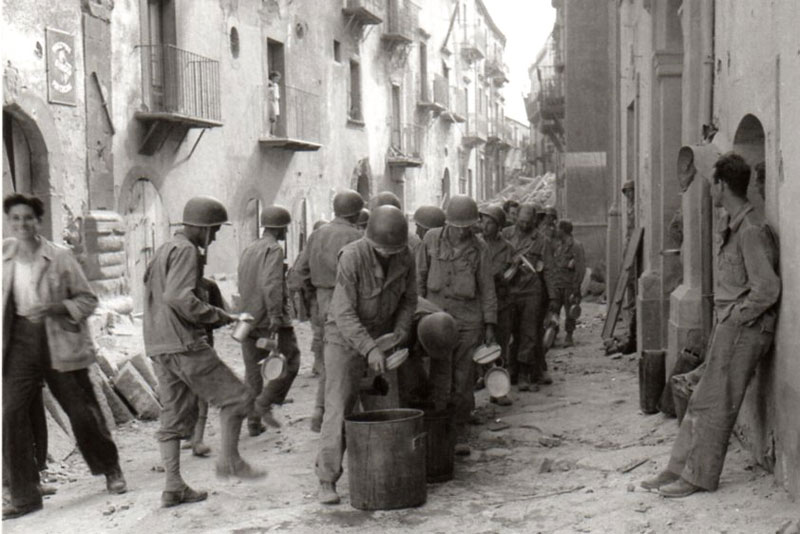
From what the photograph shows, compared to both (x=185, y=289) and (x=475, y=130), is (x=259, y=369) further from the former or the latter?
(x=475, y=130)

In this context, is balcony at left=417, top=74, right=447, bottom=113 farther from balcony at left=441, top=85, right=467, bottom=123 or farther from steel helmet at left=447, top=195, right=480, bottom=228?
steel helmet at left=447, top=195, right=480, bottom=228

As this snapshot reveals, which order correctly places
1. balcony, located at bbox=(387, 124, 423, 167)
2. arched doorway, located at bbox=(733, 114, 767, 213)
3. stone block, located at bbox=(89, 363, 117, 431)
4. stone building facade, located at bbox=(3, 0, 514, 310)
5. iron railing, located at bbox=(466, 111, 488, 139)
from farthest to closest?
iron railing, located at bbox=(466, 111, 488, 139) → balcony, located at bbox=(387, 124, 423, 167) → stone building facade, located at bbox=(3, 0, 514, 310) → stone block, located at bbox=(89, 363, 117, 431) → arched doorway, located at bbox=(733, 114, 767, 213)

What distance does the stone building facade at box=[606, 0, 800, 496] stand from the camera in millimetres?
5379

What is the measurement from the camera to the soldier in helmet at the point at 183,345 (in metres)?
6.09

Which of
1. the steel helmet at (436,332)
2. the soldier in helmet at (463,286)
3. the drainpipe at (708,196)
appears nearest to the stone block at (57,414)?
the soldier in helmet at (463,286)

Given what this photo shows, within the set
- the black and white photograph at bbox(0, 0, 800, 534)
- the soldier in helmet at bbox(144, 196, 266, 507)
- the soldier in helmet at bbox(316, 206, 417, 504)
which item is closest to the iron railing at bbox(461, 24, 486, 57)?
the black and white photograph at bbox(0, 0, 800, 534)

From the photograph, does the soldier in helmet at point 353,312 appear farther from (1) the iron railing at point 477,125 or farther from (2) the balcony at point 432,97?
(1) the iron railing at point 477,125

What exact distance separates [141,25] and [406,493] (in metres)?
10.4

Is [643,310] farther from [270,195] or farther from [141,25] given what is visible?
[270,195]

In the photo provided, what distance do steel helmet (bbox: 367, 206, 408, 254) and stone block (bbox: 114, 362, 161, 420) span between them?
409 centimetres

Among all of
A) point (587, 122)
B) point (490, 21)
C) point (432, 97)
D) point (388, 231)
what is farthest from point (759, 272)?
point (490, 21)

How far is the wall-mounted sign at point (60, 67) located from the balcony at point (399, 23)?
1642 cm

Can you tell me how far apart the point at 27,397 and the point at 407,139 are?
80.3ft

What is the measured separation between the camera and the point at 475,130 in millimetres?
42469
